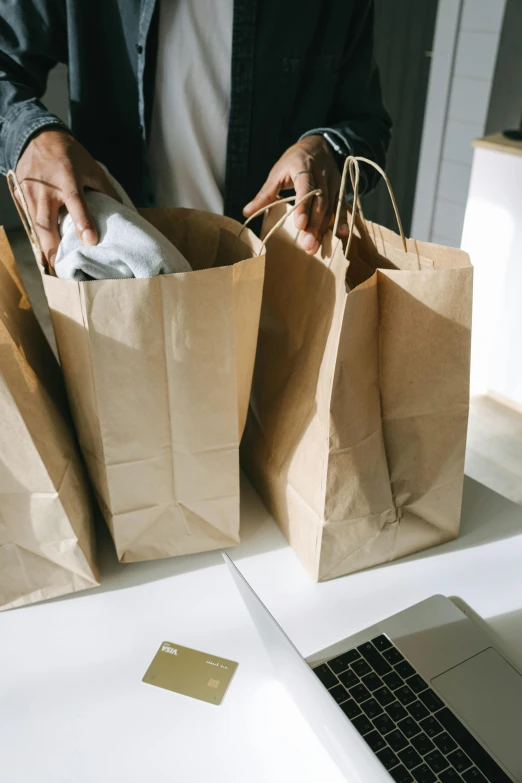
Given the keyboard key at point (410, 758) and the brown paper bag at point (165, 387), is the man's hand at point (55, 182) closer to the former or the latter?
the brown paper bag at point (165, 387)

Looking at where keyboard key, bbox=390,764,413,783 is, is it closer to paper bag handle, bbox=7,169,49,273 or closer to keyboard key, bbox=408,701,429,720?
keyboard key, bbox=408,701,429,720

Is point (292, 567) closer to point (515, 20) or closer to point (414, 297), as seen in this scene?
point (414, 297)

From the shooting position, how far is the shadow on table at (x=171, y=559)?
736mm

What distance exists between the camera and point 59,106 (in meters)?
3.50

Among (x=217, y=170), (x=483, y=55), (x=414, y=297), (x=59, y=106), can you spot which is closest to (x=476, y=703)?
(x=414, y=297)

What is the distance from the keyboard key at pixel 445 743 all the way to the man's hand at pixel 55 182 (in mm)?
511

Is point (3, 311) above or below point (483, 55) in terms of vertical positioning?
below

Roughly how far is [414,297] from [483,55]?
2197 millimetres

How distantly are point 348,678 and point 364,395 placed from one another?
260mm

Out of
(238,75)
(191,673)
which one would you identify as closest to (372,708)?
(191,673)

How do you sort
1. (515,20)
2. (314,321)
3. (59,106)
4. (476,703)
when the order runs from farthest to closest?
(59,106) < (515,20) < (314,321) < (476,703)

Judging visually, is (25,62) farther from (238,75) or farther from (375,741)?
(375,741)

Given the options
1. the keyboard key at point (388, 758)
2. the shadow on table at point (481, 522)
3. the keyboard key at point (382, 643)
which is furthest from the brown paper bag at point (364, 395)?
the keyboard key at point (388, 758)

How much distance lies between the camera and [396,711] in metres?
0.56
